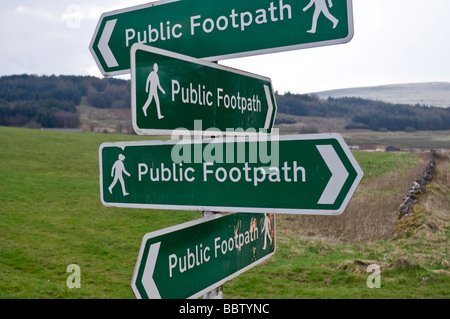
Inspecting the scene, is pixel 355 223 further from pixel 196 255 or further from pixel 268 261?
pixel 196 255

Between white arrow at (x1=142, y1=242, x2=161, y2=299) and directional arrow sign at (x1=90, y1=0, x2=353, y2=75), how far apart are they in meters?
1.18

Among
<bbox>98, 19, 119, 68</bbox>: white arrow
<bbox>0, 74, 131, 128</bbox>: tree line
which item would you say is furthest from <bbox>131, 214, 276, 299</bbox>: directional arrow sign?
<bbox>0, 74, 131, 128</bbox>: tree line

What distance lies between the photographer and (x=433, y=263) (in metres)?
Result: 7.45

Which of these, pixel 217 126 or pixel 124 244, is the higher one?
pixel 217 126

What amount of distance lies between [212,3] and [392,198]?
53.3ft

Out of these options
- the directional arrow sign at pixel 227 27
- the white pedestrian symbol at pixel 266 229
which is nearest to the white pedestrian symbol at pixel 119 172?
the directional arrow sign at pixel 227 27

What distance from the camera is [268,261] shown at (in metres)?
9.10

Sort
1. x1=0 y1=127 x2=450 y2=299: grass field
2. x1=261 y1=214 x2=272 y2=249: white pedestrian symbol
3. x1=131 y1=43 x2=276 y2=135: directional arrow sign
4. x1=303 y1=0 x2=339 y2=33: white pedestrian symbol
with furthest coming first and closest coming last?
x1=0 y1=127 x2=450 y2=299: grass field
x1=261 y1=214 x2=272 y2=249: white pedestrian symbol
x1=303 y1=0 x2=339 y2=33: white pedestrian symbol
x1=131 y1=43 x2=276 y2=135: directional arrow sign

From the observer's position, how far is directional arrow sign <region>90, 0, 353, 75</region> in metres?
2.13

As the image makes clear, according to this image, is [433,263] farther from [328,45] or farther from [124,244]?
[124,244]

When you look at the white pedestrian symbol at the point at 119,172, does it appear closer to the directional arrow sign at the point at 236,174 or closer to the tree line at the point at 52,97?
the directional arrow sign at the point at 236,174

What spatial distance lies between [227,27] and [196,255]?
4.26 ft

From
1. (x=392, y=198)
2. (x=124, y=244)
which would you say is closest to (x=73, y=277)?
(x=124, y=244)

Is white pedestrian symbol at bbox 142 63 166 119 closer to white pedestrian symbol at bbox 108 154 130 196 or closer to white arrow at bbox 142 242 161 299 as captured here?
white pedestrian symbol at bbox 108 154 130 196
